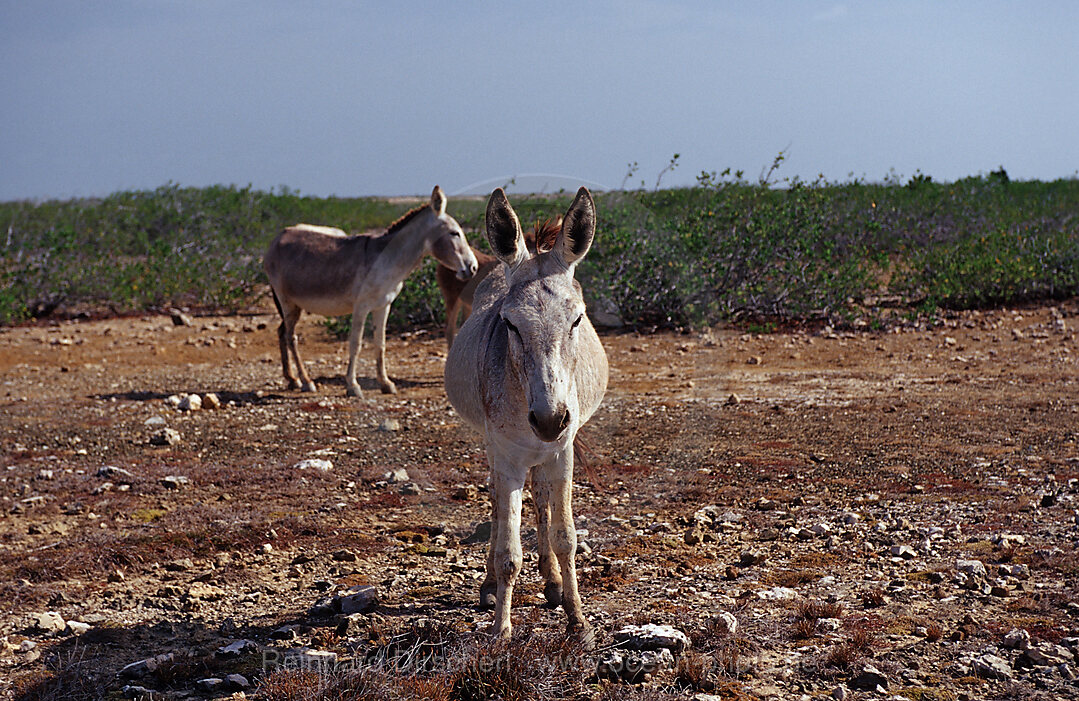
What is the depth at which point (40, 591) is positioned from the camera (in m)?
5.16

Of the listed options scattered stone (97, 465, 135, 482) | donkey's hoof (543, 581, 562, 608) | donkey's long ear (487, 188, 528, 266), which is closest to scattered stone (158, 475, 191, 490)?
scattered stone (97, 465, 135, 482)

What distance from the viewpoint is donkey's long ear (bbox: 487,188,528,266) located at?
4.19 m

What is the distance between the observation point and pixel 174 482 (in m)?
7.34

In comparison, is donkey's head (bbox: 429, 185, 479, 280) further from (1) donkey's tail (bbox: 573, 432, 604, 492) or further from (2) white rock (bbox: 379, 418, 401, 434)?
(1) donkey's tail (bbox: 573, 432, 604, 492)

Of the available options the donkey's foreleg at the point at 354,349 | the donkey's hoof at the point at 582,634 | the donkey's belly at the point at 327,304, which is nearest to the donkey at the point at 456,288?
the donkey's foreleg at the point at 354,349

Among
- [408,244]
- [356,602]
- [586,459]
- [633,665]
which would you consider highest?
[408,244]

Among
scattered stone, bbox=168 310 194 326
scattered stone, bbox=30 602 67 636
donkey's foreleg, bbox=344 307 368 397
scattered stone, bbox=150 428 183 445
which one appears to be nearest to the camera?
scattered stone, bbox=30 602 67 636

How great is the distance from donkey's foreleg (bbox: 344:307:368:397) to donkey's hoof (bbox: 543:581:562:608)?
647cm

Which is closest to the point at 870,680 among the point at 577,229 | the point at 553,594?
the point at 553,594

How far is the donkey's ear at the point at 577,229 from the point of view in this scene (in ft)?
13.7

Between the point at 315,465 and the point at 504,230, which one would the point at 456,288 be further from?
the point at 504,230

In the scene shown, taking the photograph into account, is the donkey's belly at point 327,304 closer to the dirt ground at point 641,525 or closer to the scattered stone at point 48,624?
the dirt ground at point 641,525

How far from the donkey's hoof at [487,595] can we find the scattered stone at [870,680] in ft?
6.18

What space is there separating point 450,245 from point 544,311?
7510 millimetres
